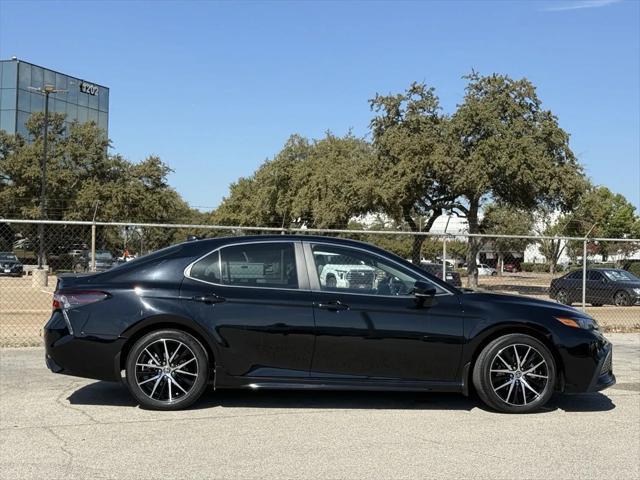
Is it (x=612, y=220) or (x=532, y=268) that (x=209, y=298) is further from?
(x=612, y=220)

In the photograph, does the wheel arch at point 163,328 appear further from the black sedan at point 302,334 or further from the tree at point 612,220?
the tree at point 612,220

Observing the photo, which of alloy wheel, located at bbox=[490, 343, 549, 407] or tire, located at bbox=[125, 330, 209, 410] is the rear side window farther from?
alloy wheel, located at bbox=[490, 343, 549, 407]

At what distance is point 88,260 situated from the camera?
12.1 metres

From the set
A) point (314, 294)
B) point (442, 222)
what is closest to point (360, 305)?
point (314, 294)

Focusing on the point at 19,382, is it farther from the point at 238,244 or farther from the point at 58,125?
the point at 58,125

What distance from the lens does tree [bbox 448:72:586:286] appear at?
30469 mm

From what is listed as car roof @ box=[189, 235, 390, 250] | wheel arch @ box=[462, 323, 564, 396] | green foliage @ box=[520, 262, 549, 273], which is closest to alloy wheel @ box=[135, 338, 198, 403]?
car roof @ box=[189, 235, 390, 250]

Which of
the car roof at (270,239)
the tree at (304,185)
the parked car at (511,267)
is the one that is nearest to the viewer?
the car roof at (270,239)

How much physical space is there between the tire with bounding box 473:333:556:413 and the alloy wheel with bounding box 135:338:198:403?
104 inches

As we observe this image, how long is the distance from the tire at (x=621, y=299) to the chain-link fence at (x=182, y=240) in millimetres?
27

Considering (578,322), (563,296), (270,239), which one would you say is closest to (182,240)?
(270,239)

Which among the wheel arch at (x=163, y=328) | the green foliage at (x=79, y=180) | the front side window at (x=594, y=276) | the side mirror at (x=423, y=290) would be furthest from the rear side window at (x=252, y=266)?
the green foliage at (x=79, y=180)

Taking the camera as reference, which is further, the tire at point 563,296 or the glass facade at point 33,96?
the glass facade at point 33,96

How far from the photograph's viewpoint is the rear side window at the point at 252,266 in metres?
6.23
